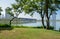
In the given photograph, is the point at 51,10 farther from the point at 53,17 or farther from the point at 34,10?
the point at 53,17

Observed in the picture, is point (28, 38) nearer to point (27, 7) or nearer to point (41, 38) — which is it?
point (41, 38)

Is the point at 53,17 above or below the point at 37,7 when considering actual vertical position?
below

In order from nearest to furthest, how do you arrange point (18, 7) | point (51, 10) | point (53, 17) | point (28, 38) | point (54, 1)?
point (28, 38) < point (54, 1) < point (51, 10) < point (53, 17) < point (18, 7)

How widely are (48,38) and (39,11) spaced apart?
14291 millimetres

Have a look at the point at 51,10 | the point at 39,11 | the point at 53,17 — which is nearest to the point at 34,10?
the point at 39,11

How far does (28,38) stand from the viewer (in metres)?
14.0

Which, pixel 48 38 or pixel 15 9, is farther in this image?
pixel 15 9

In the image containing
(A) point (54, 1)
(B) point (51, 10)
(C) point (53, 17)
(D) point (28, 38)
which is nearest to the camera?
(D) point (28, 38)

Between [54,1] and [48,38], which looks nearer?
[48,38]

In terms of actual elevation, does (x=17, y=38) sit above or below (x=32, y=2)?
below

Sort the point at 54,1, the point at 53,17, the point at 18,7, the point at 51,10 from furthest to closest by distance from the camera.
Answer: the point at 18,7 < the point at 53,17 < the point at 51,10 < the point at 54,1

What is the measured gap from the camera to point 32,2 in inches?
1089

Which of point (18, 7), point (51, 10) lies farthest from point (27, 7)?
point (18, 7)

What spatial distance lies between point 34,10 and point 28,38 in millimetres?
14827
